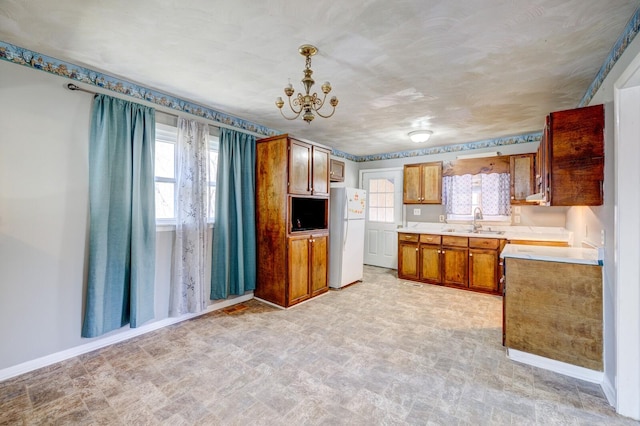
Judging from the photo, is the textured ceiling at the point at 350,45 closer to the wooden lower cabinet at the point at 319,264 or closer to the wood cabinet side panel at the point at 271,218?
the wood cabinet side panel at the point at 271,218

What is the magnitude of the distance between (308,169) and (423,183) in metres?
2.63

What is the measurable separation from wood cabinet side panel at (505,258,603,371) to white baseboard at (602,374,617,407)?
11cm

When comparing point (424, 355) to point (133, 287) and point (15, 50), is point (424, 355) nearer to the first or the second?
point (133, 287)

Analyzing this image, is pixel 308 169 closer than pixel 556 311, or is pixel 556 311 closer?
pixel 556 311

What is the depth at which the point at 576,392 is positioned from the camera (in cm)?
201

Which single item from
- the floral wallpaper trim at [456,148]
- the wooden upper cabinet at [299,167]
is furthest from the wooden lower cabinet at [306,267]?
the floral wallpaper trim at [456,148]

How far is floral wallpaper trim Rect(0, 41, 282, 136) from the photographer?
2.16 meters

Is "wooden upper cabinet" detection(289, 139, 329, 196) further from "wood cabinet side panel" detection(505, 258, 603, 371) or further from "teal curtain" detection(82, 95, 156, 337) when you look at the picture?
"wood cabinet side panel" detection(505, 258, 603, 371)

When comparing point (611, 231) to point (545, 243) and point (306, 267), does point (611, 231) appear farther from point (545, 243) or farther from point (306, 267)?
point (306, 267)

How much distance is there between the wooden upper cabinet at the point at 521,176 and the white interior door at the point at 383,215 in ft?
6.46

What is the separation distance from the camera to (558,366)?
2266mm

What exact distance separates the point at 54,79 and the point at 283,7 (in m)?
2.16

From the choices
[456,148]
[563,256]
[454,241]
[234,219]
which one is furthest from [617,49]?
[234,219]

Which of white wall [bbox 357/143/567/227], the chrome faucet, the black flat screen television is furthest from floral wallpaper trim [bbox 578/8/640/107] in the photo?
the black flat screen television
